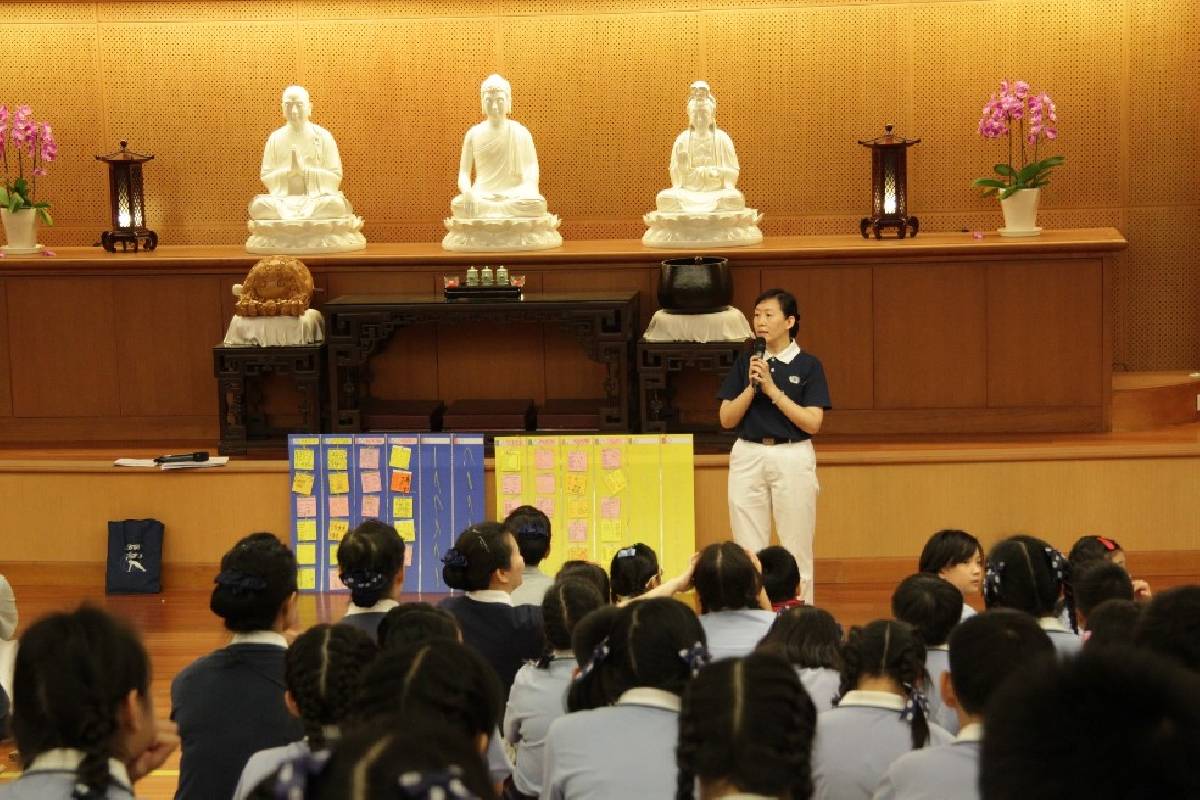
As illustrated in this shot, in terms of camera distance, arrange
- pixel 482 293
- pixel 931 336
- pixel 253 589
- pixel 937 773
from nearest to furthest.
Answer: pixel 937 773 < pixel 253 589 < pixel 482 293 < pixel 931 336

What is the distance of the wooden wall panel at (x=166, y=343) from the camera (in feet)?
28.9

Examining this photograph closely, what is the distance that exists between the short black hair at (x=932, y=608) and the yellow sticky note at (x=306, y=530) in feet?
14.7

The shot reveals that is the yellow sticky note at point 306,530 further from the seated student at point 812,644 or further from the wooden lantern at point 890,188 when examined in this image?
the seated student at point 812,644

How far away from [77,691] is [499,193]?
676 cm

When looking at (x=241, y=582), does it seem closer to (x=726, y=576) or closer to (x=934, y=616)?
(x=726, y=576)

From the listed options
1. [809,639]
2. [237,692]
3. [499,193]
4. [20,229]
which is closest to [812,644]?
[809,639]

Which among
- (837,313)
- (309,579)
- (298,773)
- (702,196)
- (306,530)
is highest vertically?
(702,196)

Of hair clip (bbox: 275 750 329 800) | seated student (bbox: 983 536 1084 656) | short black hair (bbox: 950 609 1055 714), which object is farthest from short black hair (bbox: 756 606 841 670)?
hair clip (bbox: 275 750 329 800)

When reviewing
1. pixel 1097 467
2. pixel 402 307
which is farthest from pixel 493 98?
pixel 1097 467

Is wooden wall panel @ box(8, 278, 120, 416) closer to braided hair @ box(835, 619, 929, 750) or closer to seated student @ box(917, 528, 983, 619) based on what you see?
seated student @ box(917, 528, 983, 619)

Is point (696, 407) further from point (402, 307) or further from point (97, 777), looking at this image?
point (97, 777)

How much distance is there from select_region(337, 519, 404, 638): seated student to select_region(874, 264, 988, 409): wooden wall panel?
4611mm

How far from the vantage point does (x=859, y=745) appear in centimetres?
330

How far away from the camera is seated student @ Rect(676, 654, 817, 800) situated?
2316 mm
